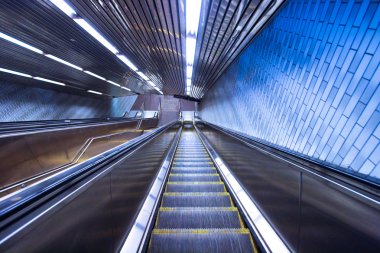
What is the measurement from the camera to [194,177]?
4016mm

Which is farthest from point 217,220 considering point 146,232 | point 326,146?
point 326,146

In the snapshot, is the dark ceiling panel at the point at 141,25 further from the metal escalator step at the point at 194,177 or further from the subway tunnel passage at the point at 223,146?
the metal escalator step at the point at 194,177

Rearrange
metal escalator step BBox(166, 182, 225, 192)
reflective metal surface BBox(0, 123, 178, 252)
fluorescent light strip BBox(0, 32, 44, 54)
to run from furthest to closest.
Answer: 1. fluorescent light strip BBox(0, 32, 44, 54)
2. metal escalator step BBox(166, 182, 225, 192)
3. reflective metal surface BBox(0, 123, 178, 252)

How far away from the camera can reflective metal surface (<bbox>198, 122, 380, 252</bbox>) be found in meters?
0.99

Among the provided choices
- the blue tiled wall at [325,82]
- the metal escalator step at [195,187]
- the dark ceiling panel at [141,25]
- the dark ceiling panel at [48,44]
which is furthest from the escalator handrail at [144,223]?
the dark ceiling panel at [48,44]

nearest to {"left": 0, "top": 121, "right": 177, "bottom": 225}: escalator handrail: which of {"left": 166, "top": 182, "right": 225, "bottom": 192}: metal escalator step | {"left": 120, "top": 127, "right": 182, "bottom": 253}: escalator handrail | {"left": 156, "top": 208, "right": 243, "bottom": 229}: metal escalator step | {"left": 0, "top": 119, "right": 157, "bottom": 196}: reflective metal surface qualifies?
{"left": 120, "top": 127, "right": 182, "bottom": 253}: escalator handrail

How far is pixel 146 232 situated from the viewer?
2006 millimetres

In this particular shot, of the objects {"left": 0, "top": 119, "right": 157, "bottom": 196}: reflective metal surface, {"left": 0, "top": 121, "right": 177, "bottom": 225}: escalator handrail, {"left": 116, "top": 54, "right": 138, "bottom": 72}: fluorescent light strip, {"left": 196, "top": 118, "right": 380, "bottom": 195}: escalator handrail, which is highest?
{"left": 116, "top": 54, "right": 138, "bottom": 72}: fluorescent light strip

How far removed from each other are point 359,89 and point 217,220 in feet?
8.44

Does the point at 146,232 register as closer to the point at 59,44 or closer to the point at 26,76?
the point at 59,44

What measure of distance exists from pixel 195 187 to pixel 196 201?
1.60 ft

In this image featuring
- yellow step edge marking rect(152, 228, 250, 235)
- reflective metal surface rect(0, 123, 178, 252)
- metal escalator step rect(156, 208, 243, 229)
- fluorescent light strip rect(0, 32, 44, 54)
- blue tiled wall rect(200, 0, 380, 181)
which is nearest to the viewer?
reflective metal surface rect(0, 123, 178, 252)

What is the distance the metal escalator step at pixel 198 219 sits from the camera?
2.33m

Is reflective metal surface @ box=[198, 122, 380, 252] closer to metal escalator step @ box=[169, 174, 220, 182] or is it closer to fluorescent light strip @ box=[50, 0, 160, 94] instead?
metal escalator step @ box=[169, 174, 220, 182]
